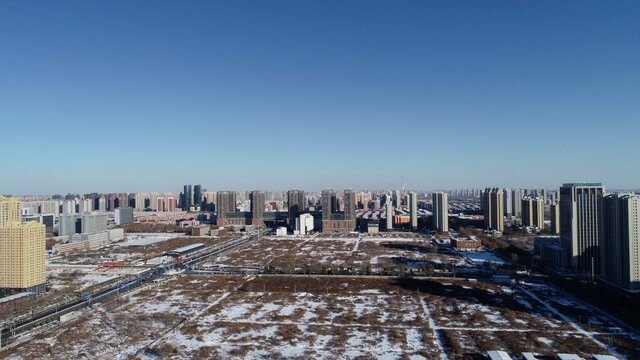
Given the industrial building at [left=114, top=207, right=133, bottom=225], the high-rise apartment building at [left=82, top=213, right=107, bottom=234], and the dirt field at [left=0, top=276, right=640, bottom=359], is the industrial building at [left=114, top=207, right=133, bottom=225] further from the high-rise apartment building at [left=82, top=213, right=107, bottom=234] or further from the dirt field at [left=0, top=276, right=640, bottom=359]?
the dirt field at [left=0, top=276, right=640, bottom=359]

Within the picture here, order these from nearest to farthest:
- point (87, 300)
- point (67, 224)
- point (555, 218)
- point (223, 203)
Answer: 1. point (87, 300)
2. point (555, 218)
3. point (67, 224)
4. point (223, 203)

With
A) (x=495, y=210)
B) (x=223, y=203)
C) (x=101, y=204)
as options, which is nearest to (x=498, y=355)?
(x=495, y=210)

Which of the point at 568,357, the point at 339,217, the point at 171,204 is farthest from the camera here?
the point at 171,204

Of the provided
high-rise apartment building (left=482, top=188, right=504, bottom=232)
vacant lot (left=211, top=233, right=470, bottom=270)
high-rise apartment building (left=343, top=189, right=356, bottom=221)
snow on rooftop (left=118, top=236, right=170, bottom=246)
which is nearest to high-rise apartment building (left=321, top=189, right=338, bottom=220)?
high-rise apartment building (left=343, top=189, right=356, bottom=221)

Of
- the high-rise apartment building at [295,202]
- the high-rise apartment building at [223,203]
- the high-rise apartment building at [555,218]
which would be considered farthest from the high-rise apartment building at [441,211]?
the high-rise apartment building at [223,203]

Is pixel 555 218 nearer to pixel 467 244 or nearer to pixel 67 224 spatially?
pixel 467 244

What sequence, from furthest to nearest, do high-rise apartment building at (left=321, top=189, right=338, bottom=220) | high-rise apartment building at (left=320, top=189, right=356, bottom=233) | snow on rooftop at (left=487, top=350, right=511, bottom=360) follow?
high-rise apartment building at (left=320, top=189, right=356, bottom=233) < high-rise apartment building at (left=321, top=189, right=338, bottom=220) < snow on rooftop at (left=487, top=350, right=511, bottom=360)

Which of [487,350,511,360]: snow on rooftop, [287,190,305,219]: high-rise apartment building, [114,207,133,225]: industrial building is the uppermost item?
[287,190,305,219]: high-rise apartment building
